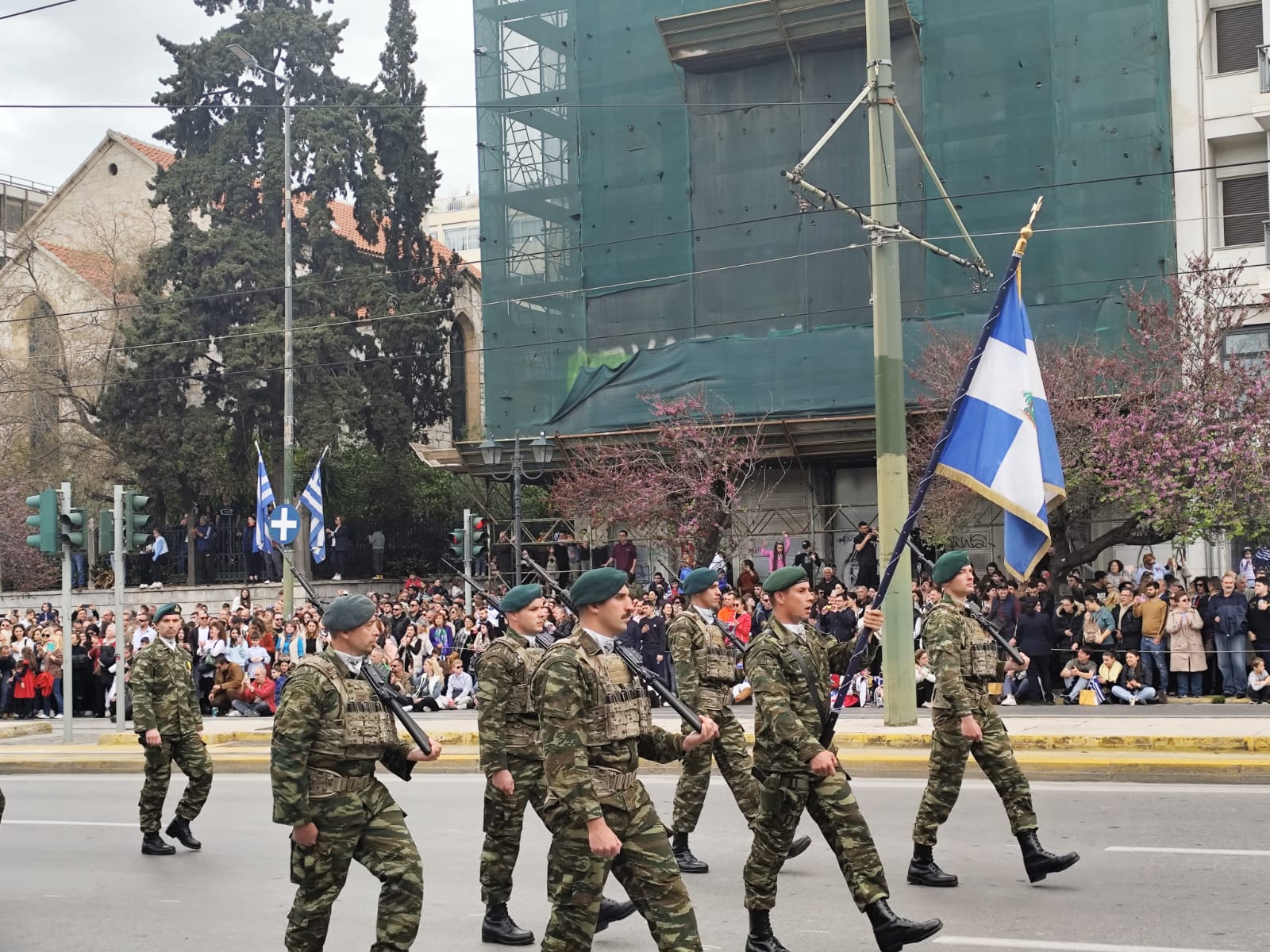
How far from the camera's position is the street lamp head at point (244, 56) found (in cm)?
3731

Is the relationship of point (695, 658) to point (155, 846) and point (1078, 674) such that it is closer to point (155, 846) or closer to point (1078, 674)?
point (155, 846)

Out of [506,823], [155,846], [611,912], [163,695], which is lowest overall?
[155,846]

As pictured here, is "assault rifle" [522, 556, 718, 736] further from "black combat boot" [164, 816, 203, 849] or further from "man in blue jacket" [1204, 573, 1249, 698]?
"man in blue jacket" [1204, 573, 1249, 698]

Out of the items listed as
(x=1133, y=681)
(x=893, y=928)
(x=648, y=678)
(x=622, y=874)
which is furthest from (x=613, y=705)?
(x=1133, y=681)

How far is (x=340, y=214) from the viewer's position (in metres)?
62.0

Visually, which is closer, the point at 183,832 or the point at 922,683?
the point at 183,832

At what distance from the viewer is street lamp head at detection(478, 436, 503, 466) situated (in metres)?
36.2

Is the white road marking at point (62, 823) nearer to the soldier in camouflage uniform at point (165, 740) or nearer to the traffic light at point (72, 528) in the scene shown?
the soldier in camouflage uniform at point (165, 740)

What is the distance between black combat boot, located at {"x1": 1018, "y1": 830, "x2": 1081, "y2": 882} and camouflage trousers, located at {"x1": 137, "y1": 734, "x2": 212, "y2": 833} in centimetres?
597

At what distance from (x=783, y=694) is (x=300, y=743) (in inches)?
95.1

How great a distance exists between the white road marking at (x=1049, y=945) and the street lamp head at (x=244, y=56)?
1324 inches

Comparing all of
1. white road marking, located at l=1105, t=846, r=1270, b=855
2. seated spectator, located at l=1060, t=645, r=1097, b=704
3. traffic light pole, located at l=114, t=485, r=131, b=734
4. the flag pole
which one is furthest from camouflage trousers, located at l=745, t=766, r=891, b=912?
traffic light pole, located at l=114, t=485, r=131, b=734

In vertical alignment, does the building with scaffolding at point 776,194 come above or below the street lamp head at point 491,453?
above

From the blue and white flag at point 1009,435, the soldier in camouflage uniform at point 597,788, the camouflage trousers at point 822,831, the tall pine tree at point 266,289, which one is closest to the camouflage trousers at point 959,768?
the blue and white flag at point 1009,435
